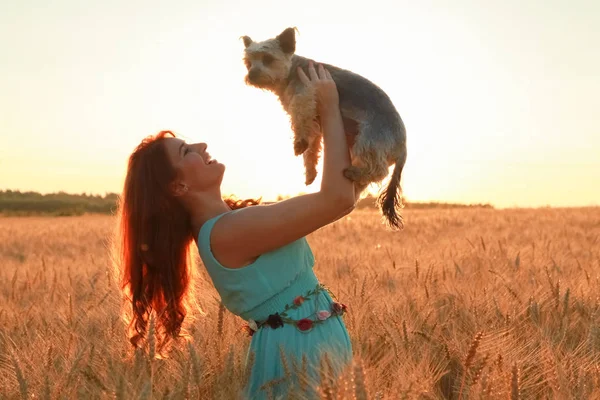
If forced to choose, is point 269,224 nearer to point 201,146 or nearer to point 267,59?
point 201,146

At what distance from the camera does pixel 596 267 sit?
18.0 feet

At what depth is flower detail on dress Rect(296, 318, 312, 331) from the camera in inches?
106

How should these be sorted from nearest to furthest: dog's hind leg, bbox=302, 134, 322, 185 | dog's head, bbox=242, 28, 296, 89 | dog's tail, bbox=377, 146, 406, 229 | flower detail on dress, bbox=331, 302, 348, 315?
flower detail on dress, bbox=331, 302, 348, 315 → dog's hind leg, bbox=302, 134, 322, 185 → dog's tail, bbox=377, 146, 406, 229 → dog's head, bbox=242, 28, 296, 89

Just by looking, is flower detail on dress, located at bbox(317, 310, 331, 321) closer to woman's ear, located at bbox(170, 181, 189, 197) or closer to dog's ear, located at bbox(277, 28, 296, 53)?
woman's ear, located at bbox(170, 181, 189, 197)

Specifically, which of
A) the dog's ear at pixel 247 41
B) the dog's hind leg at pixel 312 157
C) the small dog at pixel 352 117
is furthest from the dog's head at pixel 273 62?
the dog's hind leg at pixel 312 157

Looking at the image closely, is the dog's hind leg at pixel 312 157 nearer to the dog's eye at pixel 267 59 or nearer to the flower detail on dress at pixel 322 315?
the flower detail on dress at pixel 322 315

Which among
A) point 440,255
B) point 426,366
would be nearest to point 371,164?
point 426,366

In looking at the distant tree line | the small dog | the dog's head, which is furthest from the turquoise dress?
the distant tree line

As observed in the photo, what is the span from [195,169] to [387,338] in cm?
122

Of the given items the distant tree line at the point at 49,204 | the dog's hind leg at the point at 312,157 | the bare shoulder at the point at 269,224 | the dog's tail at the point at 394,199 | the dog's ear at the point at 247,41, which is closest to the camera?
the bare shoulder at the point at 269,224

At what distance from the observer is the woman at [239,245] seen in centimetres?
252

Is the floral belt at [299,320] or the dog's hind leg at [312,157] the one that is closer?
the floral belt at [299,320]

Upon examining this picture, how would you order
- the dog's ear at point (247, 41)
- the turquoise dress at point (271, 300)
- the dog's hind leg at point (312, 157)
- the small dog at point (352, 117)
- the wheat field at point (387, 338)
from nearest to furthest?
the wheat field at point (387, 338), the turquoise dress at point (271, 300), the small dog at point (352, 117), the dog's hind leg at point (312, 157), the dog's ear at point (247, 41)

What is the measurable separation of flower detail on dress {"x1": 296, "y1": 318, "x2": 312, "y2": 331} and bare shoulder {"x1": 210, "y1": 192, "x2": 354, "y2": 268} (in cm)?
35
